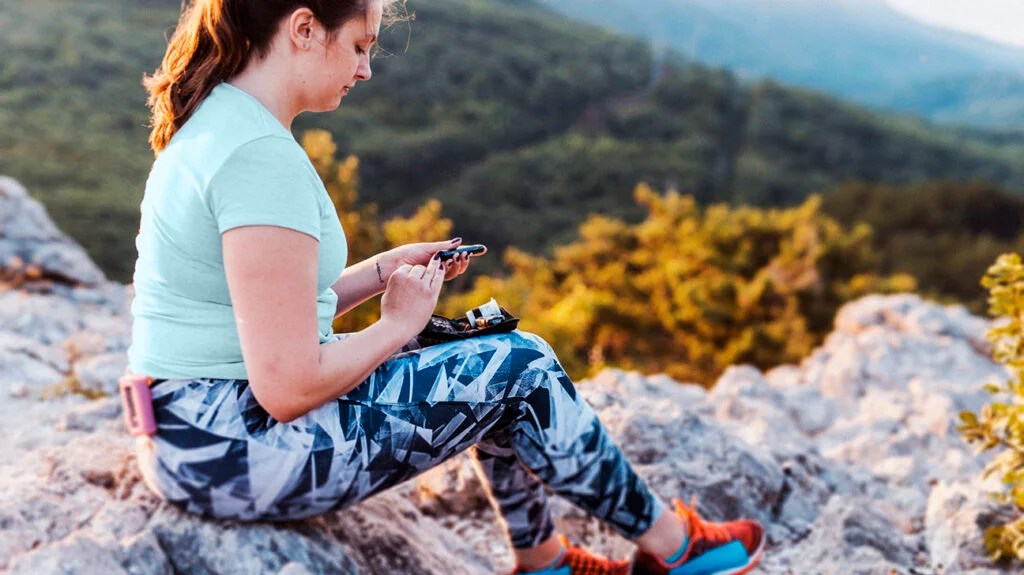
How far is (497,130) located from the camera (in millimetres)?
48281

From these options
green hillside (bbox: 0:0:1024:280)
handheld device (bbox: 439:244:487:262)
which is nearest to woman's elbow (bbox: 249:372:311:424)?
handheld device (bbox: 439:244:487:262)

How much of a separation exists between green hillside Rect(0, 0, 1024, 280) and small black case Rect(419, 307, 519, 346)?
21.3m

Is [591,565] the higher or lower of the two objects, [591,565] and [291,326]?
the lower

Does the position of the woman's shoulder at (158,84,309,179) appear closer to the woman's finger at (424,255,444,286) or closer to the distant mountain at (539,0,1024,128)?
the woman's finger at (424,255,444,286)

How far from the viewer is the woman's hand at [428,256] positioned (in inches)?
78.5

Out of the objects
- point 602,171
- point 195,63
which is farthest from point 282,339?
point 602,171

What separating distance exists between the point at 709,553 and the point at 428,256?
1011mm

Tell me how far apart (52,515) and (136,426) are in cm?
37

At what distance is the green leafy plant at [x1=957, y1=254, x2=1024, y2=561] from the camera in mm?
2539

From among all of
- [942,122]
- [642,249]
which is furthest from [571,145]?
[942,122]

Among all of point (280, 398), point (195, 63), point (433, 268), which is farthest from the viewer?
point (433, 268)

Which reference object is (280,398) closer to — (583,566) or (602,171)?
(583,566)

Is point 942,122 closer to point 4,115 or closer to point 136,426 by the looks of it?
point 4,115

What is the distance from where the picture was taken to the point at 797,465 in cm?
335
